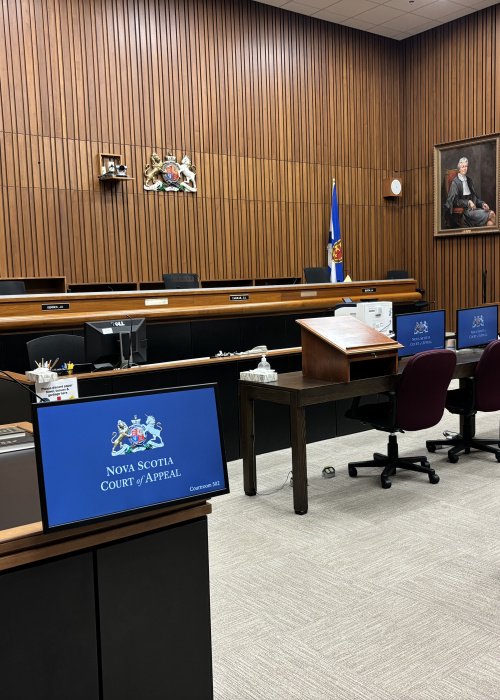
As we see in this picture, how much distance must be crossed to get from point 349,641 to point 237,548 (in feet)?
3.31

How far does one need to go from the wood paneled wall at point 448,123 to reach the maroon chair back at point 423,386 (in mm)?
6444

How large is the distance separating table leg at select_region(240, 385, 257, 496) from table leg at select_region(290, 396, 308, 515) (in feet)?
1.34

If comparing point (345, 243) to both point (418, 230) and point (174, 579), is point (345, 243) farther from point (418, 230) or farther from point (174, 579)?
point (174, 579)

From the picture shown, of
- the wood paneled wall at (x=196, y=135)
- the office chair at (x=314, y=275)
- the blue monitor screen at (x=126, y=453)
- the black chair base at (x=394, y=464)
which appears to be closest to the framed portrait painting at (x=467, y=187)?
the wood paneled wall at (x=196, y=135)

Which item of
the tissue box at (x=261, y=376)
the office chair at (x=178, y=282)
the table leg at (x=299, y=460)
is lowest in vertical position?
the table leg at (x=299, y=460)

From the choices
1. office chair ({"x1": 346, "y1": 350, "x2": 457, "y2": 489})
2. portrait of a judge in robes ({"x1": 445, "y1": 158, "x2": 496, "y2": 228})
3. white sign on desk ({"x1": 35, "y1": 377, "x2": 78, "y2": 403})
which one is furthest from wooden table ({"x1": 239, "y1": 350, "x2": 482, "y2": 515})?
portrait of a judge in robes ({"x1": 445, "y1": 158, "x2": 496, "y2": 228})

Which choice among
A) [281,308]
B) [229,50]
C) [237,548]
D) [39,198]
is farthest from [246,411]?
[229,50]

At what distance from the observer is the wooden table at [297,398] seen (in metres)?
3.81

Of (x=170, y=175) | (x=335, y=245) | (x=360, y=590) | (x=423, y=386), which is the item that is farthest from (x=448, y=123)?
(x=360, y=590)

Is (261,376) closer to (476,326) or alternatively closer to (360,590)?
(360,590)

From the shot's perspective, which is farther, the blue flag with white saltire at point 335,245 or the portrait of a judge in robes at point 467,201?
the blue flag with white saltire at point 335,245

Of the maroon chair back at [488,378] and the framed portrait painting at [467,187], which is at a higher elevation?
the framed portrait painting at [467,187]

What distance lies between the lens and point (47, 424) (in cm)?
152

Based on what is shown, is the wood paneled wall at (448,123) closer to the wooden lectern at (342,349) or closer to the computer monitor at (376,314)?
the computer monitor at (376,314)
